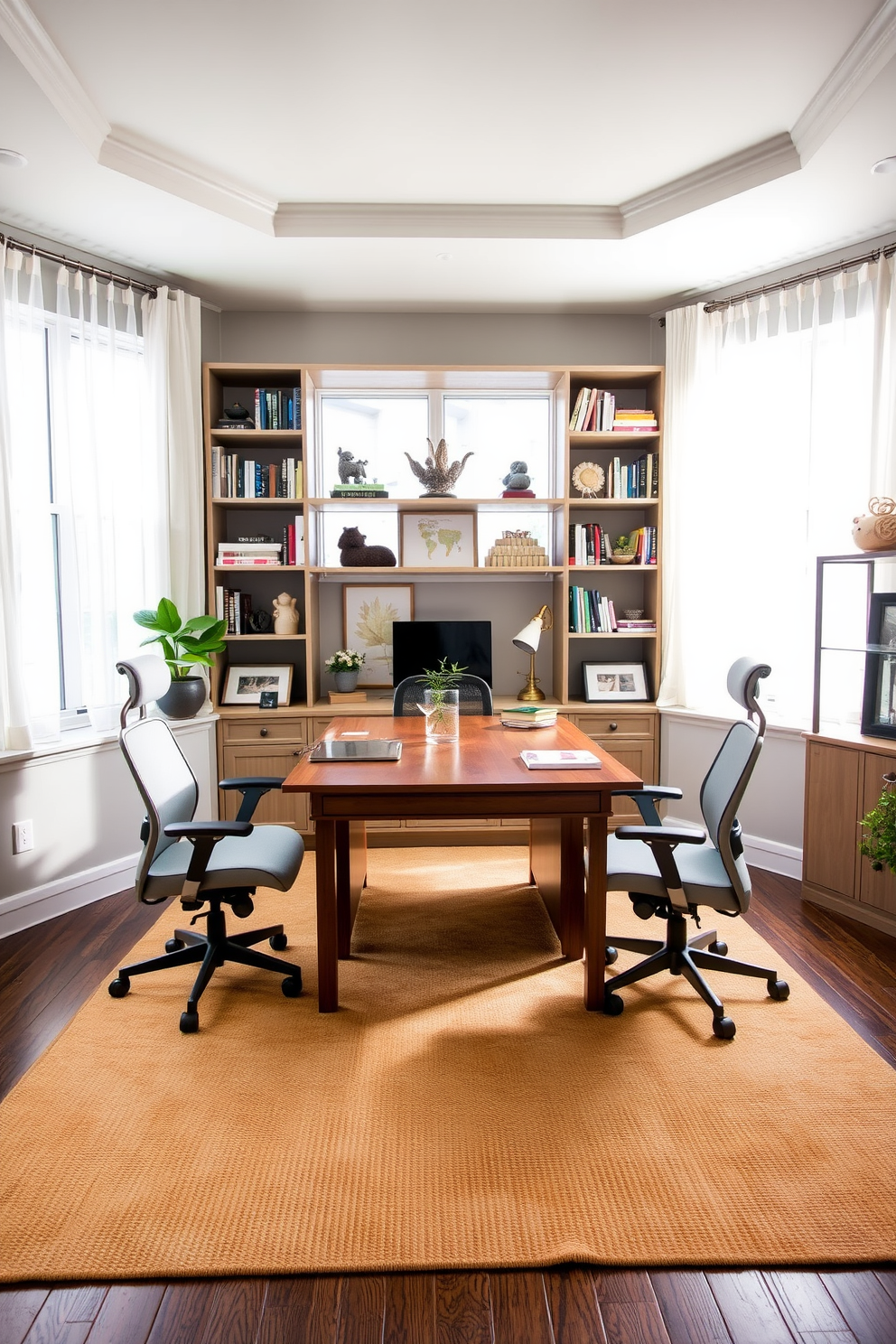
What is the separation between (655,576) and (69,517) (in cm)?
308

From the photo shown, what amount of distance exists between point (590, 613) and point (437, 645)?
89 cm

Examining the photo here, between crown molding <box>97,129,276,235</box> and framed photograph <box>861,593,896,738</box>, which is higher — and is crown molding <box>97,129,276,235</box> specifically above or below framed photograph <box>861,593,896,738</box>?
above

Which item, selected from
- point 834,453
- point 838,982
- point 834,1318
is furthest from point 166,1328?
point 834,453

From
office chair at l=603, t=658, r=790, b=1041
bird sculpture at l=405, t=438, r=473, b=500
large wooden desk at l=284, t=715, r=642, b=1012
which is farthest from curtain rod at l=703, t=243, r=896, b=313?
large wooden desk at l=284, t=715, r=642, b=1012

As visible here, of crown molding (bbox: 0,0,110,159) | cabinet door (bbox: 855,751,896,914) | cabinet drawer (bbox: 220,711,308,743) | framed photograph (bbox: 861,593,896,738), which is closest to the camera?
crown molding (bbox: 0,0,110,159)

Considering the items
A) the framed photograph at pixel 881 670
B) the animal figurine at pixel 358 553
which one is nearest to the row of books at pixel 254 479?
the animal figurine at pixel 358 553

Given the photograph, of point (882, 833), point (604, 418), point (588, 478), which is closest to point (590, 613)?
point (588, 478)

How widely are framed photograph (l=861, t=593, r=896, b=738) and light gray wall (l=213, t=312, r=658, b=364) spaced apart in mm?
2180

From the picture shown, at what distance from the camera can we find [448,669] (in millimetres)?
4523

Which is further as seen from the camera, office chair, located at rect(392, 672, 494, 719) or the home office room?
office chair, located at rect(392, 672, 494, 719)

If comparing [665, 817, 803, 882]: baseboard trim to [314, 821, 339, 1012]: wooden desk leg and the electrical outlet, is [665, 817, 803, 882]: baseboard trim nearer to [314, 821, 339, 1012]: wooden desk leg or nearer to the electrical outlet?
[314, 821, 339, 1012]: wooden desk leg

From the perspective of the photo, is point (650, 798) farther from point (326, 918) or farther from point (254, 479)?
point (254, 479)

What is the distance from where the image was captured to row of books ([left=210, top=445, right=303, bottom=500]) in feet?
14.2

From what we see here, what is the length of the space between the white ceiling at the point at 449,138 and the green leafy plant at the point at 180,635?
1.73m
